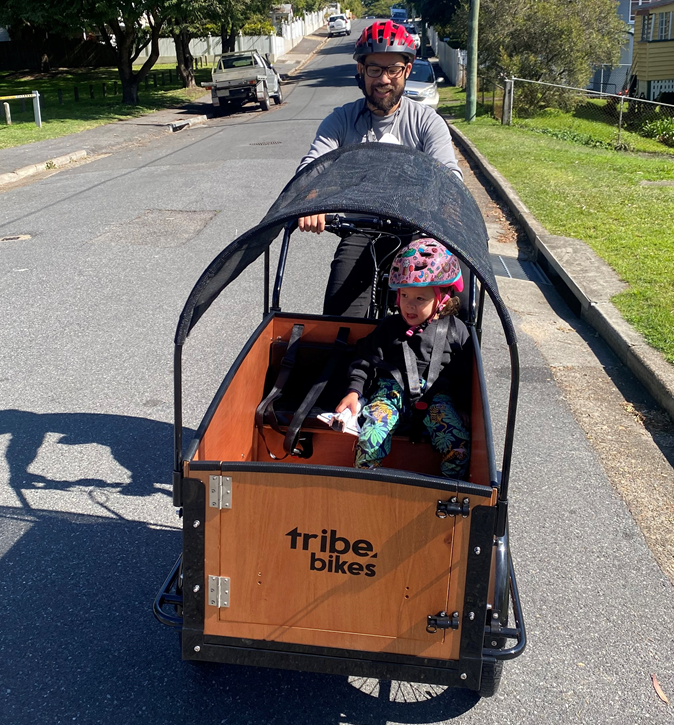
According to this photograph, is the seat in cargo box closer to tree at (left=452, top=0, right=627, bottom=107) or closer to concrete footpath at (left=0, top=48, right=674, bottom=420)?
concrete footpath at (left=0, top=48, right=674, bottom=420)

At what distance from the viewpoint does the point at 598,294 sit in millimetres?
7398

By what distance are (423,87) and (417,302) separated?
21260 mm

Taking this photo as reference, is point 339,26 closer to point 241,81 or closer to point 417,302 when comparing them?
point 241,81

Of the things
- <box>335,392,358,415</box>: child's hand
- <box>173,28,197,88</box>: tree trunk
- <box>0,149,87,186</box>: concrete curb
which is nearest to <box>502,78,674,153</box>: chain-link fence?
<box>0,149,87,186</box>: concrete curb

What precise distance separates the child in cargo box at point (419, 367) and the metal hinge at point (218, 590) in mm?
971

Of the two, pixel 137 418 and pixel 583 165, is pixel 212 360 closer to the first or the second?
pixel 137 418

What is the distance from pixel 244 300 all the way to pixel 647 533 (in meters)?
4.55

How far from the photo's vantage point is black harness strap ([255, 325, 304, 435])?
3.82m

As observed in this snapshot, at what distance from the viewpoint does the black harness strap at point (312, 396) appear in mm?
3638

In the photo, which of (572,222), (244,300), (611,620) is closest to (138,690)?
(611,620)

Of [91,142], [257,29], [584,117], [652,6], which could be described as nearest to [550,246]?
[91,142]

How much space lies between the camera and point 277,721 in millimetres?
2781

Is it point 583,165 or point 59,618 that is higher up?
point 583,165

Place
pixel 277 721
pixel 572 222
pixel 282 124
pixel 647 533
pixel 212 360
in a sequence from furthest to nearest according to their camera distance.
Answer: pixel 282 124 → pixel 572 222 → pixel 212 360 → pixel 647 533 → pixel 277 721
